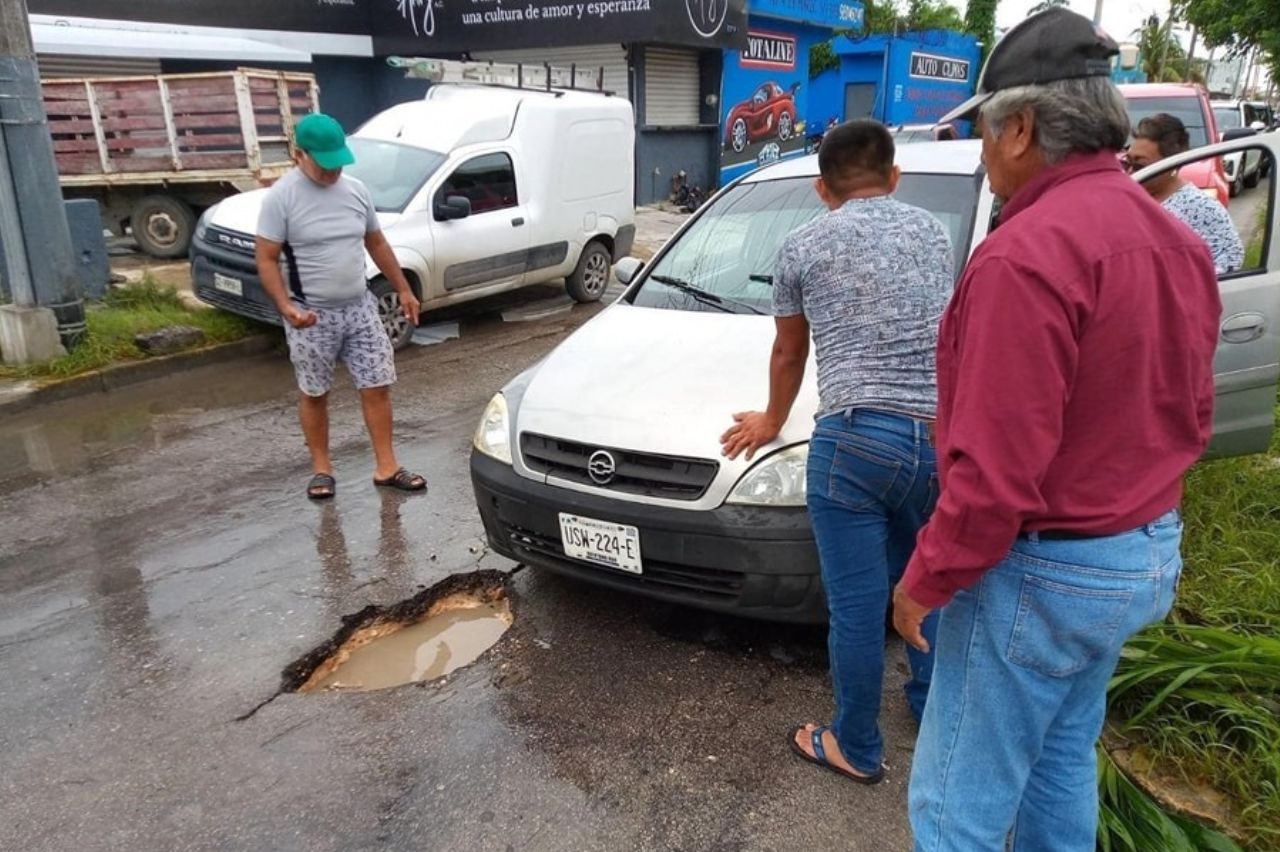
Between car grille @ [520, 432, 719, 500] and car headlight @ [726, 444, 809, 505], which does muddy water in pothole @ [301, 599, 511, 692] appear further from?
car headlight @ [726, 444, 809, 505]

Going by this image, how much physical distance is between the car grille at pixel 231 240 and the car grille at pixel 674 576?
5.16m

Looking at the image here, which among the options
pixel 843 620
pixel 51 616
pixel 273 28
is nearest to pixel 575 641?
pixel 843 620

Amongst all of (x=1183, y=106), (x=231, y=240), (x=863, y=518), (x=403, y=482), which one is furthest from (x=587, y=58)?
(x=863, y=518)

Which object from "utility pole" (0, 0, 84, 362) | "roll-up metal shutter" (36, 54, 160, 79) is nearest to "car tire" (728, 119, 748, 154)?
"roll-up metal shutter" (36, 54, 160, 79)

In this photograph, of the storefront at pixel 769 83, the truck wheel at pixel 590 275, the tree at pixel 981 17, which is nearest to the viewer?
the truck wheel at pixel 590 275

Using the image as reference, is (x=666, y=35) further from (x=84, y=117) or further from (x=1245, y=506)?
(x=1245, y=506)

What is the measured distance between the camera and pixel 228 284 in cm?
739

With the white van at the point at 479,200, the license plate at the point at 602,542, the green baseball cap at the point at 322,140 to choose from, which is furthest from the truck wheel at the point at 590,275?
the license plate at the point at 602,542

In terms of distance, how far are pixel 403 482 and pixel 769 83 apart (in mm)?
16824

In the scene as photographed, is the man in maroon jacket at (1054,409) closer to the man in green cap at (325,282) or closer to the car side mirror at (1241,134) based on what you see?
the car side mirror at (1241,134)

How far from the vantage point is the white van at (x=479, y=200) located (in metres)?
7.61

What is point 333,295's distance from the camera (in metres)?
4.62

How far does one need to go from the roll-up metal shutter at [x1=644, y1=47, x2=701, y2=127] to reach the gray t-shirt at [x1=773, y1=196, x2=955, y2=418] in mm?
14853

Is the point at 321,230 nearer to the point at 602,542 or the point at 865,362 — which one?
the point at 602,542
